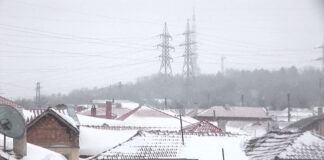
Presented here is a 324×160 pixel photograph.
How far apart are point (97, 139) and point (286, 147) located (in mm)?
11481

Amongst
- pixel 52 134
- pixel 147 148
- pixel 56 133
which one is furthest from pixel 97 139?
pixel 147 148

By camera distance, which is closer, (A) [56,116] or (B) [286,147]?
(B) [286,147]

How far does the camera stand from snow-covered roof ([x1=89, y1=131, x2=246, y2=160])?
18.2 meters

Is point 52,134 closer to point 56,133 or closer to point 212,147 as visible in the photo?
point 56,133

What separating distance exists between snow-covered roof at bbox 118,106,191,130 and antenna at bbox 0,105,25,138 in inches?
855

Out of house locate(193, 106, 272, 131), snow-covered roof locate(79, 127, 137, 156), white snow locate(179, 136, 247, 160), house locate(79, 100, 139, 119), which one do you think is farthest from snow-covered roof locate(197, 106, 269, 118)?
white snow locate(179, 136, 247, 160)

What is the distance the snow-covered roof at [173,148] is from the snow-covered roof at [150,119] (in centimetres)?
1592

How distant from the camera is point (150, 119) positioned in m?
38.8

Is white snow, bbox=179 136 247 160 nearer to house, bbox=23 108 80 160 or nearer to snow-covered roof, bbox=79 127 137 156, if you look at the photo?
snow-covered roof, bbox=79 127 137 156

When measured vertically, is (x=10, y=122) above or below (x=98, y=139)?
above

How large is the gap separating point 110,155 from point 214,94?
7356cm

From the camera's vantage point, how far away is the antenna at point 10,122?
14.8 meters

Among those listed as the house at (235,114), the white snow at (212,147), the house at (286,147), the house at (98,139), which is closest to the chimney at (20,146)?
the white snow at (212,147)

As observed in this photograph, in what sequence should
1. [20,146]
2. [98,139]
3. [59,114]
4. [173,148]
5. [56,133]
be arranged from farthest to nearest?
1. [98,139]
2. [56,133]
3. [59,114]
4. [173,148]
5. [20,146]
